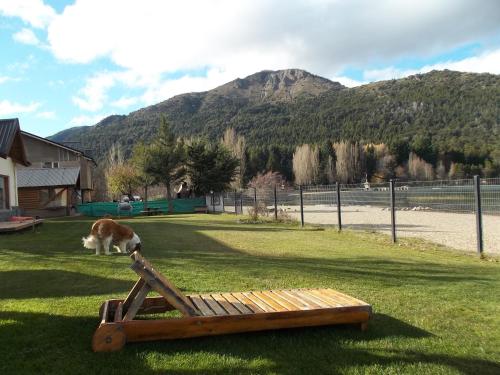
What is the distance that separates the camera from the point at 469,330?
4.62 meters

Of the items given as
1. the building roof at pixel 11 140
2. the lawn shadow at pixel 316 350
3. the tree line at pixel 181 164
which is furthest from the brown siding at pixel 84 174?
the lawn shadow at pixel 316 350

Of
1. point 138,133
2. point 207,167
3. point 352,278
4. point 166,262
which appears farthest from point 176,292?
point 138,133

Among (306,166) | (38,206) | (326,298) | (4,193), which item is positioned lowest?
(326,298)

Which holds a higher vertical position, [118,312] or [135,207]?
[118,312]

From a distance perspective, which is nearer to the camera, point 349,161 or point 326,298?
point 326,298

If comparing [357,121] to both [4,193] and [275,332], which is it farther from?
[275,332]

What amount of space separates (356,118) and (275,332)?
454 ft

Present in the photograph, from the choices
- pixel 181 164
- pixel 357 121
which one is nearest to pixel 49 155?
pixel 181 164

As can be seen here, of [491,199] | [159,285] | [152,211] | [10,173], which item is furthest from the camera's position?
[152,211]

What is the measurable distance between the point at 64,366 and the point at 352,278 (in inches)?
192

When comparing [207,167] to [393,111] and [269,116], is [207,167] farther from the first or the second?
[269,116]

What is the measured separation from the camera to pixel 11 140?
20.1 m

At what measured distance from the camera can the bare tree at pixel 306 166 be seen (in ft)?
331

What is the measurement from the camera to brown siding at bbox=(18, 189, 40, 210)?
35062mm
